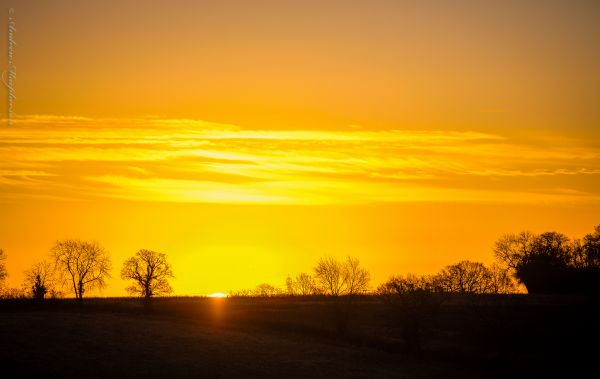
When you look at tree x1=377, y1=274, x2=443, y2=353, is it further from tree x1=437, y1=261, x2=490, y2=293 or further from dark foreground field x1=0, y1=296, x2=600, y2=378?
tree x1=437, y1=261, x2=490, y2=293

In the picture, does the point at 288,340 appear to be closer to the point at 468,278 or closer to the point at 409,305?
the point at 409,305

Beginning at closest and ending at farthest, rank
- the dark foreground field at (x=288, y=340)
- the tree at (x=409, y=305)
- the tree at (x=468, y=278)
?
the dark foreground field at (x=288, y=340) → the tree at (x=409, y=305) → the tree at (x=468, y=278)

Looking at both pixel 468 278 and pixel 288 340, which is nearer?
pixel 288 340

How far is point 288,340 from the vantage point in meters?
83.4

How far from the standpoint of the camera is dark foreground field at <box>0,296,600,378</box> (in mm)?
66500

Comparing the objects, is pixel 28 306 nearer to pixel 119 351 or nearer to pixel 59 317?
pixel 59 317

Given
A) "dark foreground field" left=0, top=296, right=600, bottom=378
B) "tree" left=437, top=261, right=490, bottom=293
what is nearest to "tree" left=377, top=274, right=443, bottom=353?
"dark foreground field" left=0, top=296, right=600, bottom=378

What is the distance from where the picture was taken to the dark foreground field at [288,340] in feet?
218

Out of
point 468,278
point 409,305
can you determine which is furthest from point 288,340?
point 468,278

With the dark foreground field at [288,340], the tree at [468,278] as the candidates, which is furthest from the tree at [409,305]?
the tree at [468,278]

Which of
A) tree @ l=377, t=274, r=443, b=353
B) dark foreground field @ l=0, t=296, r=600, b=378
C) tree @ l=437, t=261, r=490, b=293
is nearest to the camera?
dark foreground field @ l=0, t=296, r=600, b=378

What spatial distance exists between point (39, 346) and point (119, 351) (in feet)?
22.8

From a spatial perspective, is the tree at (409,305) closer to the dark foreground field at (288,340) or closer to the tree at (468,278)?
the dark foreground field at (288,340)

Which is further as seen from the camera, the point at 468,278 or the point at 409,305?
the point at 468,278
